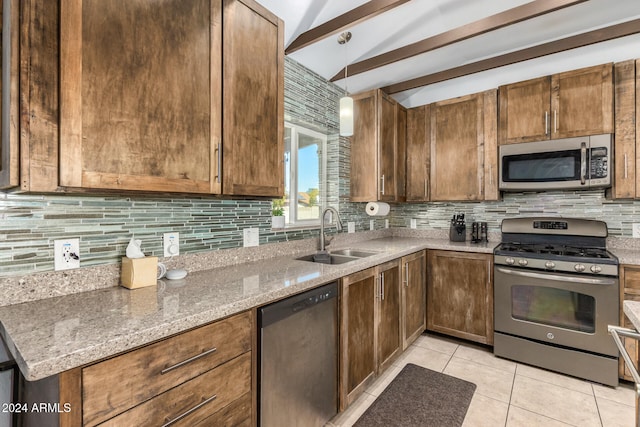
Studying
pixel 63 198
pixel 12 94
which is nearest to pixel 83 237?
pixel 63 198

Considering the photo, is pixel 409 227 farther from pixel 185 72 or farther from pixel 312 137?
pixel 185 72

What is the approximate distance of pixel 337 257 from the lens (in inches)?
91.2

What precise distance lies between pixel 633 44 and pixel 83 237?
410 cm

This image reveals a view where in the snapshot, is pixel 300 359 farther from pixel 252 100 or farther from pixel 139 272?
pixel 252 100

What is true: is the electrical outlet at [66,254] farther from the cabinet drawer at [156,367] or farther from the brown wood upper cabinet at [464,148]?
the brown wood upper cabinet at [464,148]

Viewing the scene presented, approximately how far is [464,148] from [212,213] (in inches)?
98.4

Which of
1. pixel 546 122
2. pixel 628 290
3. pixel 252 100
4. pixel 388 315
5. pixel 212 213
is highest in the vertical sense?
pixel 546 122

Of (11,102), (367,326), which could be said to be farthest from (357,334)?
(11,102)

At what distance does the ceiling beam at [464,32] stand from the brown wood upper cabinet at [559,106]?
0.81m

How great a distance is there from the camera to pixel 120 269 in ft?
4.39

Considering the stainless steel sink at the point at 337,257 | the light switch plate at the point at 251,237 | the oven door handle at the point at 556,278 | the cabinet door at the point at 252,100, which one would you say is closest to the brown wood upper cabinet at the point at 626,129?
the oven door handle at the point at 556,278

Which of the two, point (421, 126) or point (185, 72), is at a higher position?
point (421, 126)

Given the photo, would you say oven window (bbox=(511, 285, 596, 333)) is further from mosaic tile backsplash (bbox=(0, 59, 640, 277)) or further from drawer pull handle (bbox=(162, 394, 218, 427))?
drawer pull handle (bbox=(162, 394, 218, 427))

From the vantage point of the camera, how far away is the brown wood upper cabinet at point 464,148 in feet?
9.18
